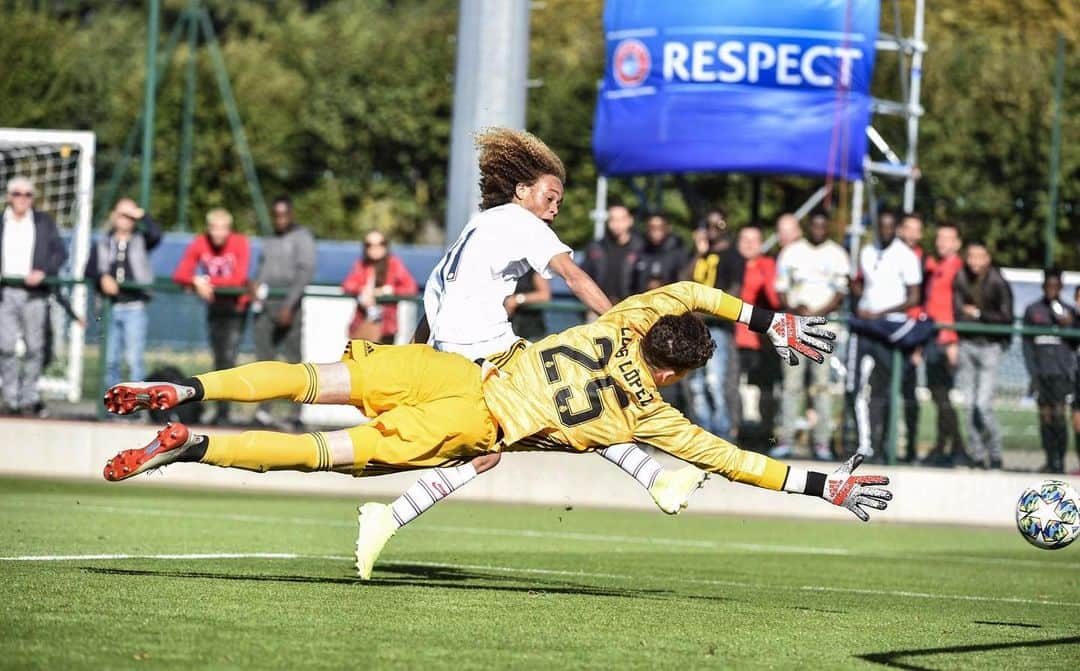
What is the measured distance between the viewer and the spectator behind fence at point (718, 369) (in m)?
15.7

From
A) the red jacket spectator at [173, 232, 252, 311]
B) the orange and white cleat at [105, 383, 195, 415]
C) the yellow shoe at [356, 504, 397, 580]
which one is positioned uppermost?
the red jacket spectator at [173, 232, 252, 311]

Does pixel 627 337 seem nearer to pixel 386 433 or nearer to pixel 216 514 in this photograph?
pixel 386 433

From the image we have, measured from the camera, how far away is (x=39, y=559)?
8547 millimetres

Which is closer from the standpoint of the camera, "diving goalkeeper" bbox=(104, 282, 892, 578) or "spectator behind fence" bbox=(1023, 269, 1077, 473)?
"diving goalkeeper" bbox=(104, 282, 892, 578)

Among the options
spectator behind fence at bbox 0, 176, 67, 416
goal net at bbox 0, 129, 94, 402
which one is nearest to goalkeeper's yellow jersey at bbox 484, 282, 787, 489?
spectator behind fence at bbox 0, 176, 67, 416

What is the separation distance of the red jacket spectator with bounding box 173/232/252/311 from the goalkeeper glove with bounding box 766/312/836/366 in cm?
927

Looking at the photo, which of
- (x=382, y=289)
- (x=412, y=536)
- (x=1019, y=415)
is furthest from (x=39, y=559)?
(x=1019, y=415)

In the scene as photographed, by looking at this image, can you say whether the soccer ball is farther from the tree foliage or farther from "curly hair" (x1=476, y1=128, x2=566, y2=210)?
the tree foliage

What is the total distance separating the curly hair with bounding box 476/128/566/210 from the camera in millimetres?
8945

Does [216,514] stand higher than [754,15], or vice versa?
[754,15]

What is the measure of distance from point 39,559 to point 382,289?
8.02 metres

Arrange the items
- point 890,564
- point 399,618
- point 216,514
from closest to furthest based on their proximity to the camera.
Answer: point 399,618 → point 890,564 → point 216,514

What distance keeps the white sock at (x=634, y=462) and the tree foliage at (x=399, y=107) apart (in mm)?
20721

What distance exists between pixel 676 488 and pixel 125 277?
990cm
